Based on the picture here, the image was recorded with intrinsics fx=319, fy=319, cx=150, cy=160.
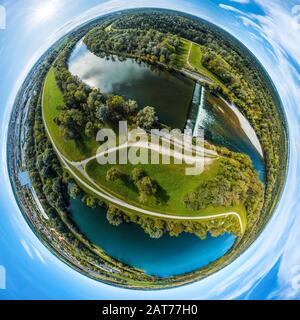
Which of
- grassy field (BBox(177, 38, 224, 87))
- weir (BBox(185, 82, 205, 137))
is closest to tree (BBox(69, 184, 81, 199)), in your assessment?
weir (BBox(185, 82, 205, 137))

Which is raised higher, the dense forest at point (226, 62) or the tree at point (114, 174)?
the dense forest at point (226, 62)

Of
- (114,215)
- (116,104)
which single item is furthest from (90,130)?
(114,215)

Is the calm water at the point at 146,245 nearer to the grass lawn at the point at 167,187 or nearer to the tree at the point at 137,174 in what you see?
the grass lawn at the point at 167,187

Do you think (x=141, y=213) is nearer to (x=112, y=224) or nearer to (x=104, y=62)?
(x=112, y=224)

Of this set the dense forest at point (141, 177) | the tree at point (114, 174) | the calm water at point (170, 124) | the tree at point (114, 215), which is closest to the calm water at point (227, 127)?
the calm water at point (170, 124)

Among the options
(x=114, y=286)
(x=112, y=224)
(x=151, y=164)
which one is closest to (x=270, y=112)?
(x=151, y=164)

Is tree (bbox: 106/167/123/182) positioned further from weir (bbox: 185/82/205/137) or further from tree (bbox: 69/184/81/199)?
weir (bbox: 185/82/205/137)

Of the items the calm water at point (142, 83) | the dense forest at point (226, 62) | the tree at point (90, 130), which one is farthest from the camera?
the dense forest at point (226, 62)
